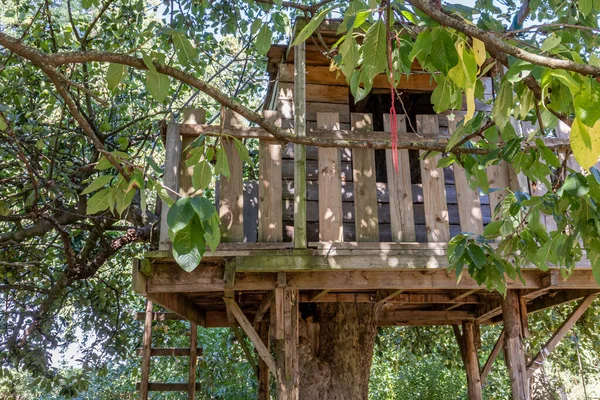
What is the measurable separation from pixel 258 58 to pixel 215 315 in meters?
4.19

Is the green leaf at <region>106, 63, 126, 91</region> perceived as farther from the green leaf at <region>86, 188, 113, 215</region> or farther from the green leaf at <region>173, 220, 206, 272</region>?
the green leaf at <region>173, 220, 206, 272</region>

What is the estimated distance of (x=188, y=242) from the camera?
5.09ft

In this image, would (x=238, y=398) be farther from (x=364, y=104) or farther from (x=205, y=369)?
(x=364, y=104)

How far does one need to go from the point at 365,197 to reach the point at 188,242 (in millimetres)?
3358

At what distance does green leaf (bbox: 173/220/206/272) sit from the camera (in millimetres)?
1544

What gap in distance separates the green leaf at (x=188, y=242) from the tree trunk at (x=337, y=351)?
16.4 ft

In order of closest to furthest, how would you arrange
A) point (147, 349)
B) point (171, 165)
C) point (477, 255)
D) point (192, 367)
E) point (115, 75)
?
point (115, 75) → point (477, 255) → point (171, 165) → point (147, 349) → point (192, 367)

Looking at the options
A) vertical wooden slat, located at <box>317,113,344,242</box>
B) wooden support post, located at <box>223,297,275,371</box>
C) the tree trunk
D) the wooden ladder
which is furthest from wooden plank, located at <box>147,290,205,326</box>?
vertical wooden slat, located at <box>317,113,344,242</box>

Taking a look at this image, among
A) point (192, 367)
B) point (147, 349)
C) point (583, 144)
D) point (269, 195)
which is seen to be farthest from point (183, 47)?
point (192, 367)

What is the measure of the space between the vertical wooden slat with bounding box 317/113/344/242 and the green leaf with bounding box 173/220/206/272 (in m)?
3.14

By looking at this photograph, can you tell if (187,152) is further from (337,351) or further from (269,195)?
(337,351)

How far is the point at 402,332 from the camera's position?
1124cm

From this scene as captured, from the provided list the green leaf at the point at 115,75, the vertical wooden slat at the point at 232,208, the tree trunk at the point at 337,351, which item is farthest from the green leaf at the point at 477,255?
the tree trunk at the point at 337,351

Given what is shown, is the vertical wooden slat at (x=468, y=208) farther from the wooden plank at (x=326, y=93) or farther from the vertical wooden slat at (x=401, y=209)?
the wooden plank at (x=326, y=93)
